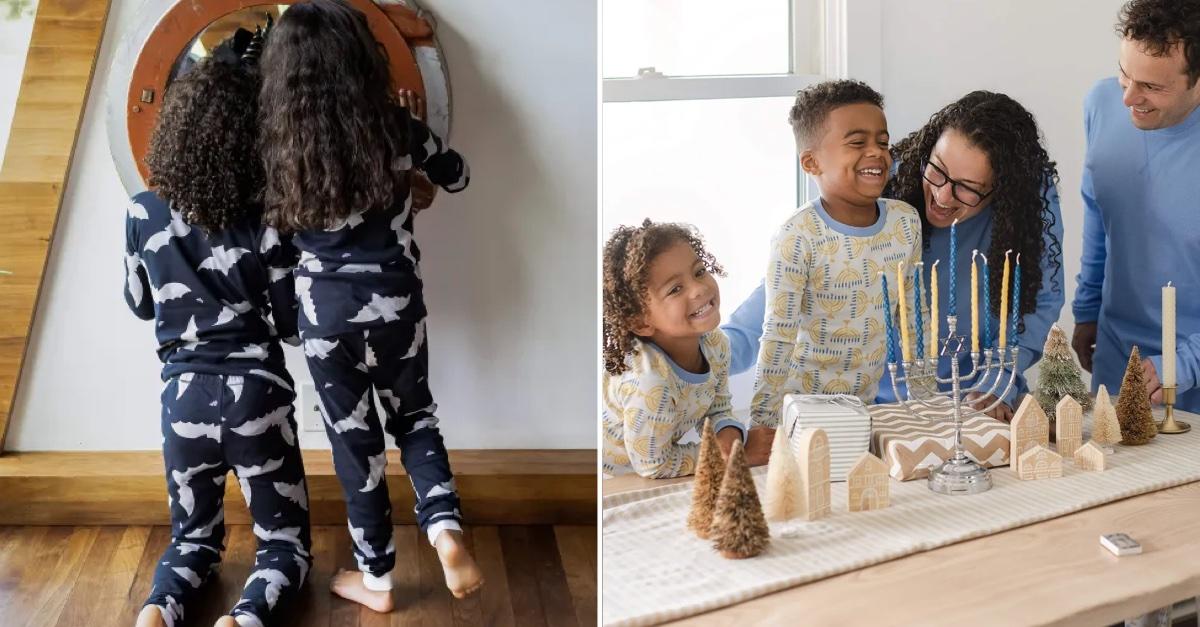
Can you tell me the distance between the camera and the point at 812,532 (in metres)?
1.04

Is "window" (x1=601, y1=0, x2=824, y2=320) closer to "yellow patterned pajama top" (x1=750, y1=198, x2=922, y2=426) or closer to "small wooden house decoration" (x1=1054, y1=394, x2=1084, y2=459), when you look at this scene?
"yellow patterned pajama top" (x1=750, y1=198, x2=922, y2=426)

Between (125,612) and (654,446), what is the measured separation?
1321 millimetres

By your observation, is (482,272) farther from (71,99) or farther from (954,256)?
(954,256)

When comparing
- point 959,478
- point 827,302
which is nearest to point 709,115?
point 827,302

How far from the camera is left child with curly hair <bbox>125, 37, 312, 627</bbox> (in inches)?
73.4

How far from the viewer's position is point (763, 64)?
1048mm

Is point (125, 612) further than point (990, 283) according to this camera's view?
Yes

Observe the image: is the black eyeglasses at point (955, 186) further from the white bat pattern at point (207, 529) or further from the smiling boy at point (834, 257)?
the white bat pattern at point (207, 529)

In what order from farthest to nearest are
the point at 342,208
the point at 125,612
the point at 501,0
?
1. the point at 501,0
2. the point at 125,612
3. the point at 342,208

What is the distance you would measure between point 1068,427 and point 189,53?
1.64 metres

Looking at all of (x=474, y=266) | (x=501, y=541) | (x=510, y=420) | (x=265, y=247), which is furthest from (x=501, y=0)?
(x=501, y=541)

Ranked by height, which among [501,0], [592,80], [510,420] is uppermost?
[501,0]

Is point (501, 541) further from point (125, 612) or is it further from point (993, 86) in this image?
point (993, 86)

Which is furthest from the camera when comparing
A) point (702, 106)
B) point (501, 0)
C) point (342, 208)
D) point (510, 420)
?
point (510, 420)
